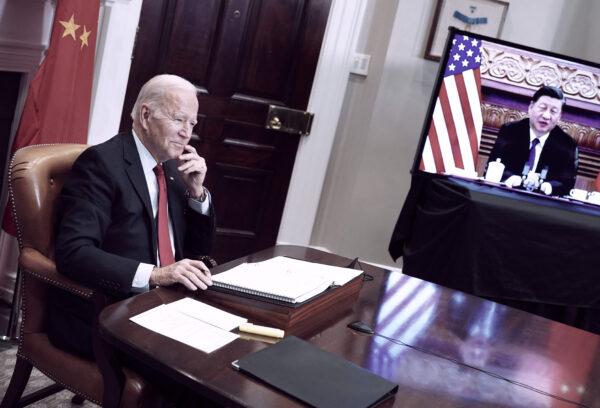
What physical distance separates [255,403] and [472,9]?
3.84 metres

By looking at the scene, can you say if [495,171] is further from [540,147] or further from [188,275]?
[188,275]

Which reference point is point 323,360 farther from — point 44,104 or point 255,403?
point 44,104

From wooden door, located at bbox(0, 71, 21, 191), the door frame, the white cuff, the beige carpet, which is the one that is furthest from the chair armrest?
the door frame

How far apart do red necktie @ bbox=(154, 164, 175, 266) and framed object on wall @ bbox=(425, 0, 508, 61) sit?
2837 millimetres

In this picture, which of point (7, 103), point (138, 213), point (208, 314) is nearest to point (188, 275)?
point (208, 314)

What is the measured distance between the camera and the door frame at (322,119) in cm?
446

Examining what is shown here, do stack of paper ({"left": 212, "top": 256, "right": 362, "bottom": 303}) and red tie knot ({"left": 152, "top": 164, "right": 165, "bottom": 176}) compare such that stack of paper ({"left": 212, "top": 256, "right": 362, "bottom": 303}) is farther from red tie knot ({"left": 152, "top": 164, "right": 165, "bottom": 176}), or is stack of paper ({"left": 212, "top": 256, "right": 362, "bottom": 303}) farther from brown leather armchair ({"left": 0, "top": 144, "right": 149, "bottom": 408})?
red tie knot ({"left": 152, "top": 164, "right": 165, "bottom": 176})

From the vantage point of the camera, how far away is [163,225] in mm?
2207

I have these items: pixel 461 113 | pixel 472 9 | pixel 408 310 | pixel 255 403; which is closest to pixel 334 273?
pixel 408 310

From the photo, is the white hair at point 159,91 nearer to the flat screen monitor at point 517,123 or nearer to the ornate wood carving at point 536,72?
the flat screen monitor at point 517,123

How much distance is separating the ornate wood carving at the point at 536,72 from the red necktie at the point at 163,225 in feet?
Answer: 8.40

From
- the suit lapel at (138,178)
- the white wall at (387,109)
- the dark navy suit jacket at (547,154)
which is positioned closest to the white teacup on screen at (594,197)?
the dark navy suit jacket at (547,154)

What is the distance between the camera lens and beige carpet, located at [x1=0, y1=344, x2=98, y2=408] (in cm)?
265

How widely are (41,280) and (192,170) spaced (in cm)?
53
